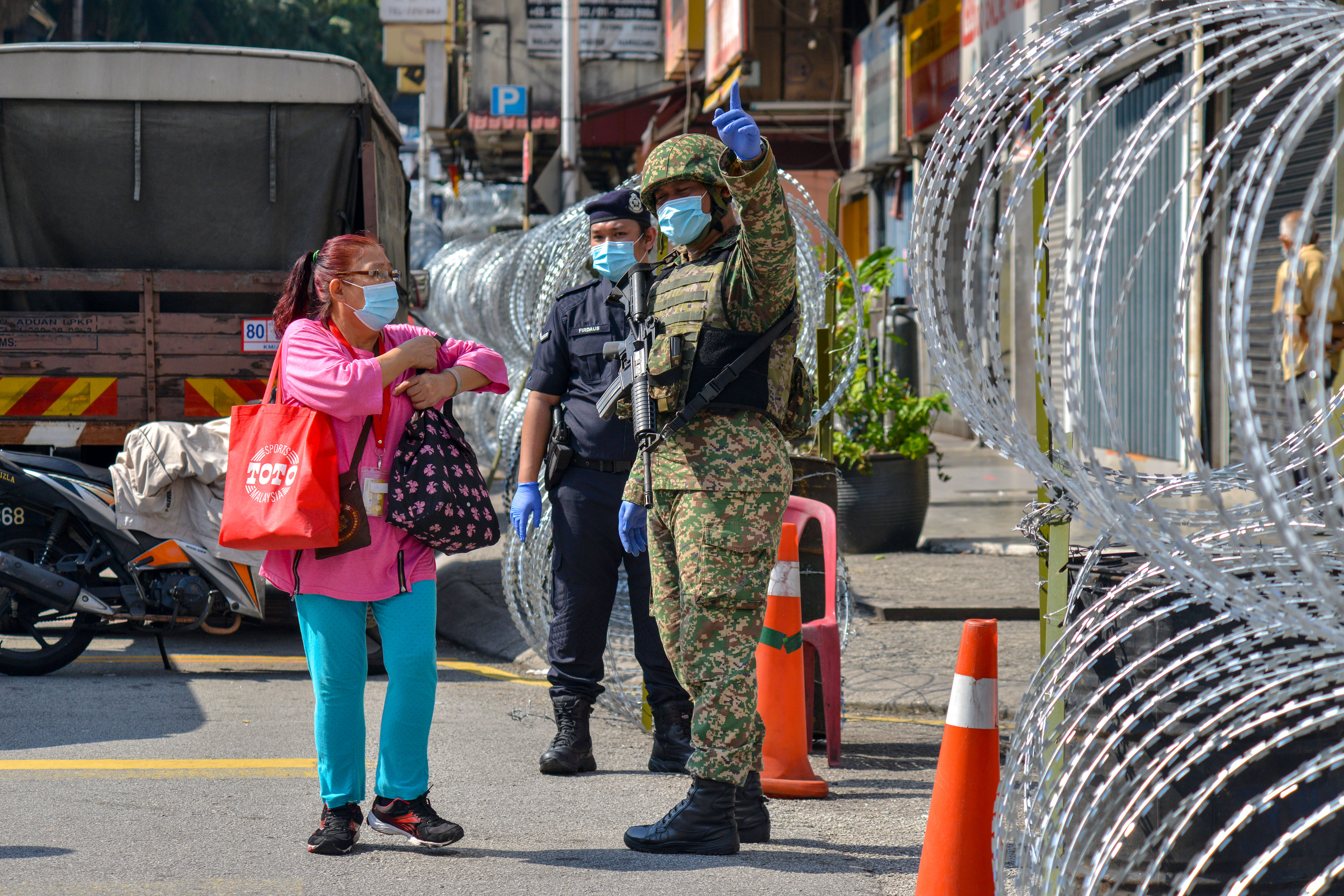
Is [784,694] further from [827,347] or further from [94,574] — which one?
[94,574]

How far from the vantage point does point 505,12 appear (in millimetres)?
29828

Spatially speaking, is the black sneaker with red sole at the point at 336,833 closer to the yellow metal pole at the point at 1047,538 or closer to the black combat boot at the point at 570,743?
the black combat boot at the point at 570,743

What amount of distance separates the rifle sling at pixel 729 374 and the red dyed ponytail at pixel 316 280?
1017mm

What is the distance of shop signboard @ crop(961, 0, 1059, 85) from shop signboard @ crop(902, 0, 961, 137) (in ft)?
0.84

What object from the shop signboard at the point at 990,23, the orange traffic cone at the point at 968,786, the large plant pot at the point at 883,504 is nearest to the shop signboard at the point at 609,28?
the shop signboard at the point at 990,23

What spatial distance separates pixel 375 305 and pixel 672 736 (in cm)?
187

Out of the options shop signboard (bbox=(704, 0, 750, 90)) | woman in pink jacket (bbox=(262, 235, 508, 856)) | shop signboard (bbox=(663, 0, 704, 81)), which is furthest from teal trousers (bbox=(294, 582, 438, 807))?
shop signboard (bbox=(663, 0, 704, 81))

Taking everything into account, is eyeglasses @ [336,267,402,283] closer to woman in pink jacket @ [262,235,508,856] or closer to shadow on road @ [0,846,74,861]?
woman in pink jacket @ [262,235,508,856]

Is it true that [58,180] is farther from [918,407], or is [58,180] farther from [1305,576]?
[1305,576]

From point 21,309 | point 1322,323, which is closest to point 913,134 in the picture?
point 21,309

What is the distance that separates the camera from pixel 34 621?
6.05 metres

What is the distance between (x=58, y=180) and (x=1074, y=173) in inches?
345

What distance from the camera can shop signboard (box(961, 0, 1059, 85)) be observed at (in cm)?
1109

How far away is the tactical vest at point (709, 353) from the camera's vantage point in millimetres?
3773
